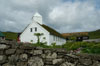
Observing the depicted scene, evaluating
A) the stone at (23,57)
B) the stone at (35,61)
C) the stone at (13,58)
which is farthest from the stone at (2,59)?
the stone at (35,61)

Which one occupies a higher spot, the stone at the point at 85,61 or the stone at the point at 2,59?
the stone at the point at 2,59

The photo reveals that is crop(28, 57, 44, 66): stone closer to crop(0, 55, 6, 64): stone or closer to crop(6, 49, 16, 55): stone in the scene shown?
crop(6, 49, 16, 55): stone

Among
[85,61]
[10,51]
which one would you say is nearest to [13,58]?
[10,51]

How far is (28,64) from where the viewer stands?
4.33 meters

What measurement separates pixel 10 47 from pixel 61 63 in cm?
165

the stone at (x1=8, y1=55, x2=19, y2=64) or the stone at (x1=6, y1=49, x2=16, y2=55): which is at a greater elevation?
the stone at (x1=6, y1=49, x2=16, y2=55)

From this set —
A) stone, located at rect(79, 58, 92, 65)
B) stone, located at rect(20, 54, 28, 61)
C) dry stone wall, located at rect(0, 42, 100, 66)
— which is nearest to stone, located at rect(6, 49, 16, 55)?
dry stone wall, located at rect(0, 42, 100, 66)

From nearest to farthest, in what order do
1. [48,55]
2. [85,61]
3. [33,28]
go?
1. [85,61]
2. [48,55]
3. [33,28]

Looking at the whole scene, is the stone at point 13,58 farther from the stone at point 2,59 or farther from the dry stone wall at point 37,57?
the stone at point 2,59

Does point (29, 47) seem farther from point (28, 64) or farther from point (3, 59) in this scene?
point (3, 59)

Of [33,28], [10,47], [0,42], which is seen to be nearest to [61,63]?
[10,47]

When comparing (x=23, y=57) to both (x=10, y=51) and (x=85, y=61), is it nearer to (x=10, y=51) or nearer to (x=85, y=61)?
(x=10, y=51)

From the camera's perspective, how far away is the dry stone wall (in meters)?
3.95

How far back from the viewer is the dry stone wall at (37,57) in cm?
395
